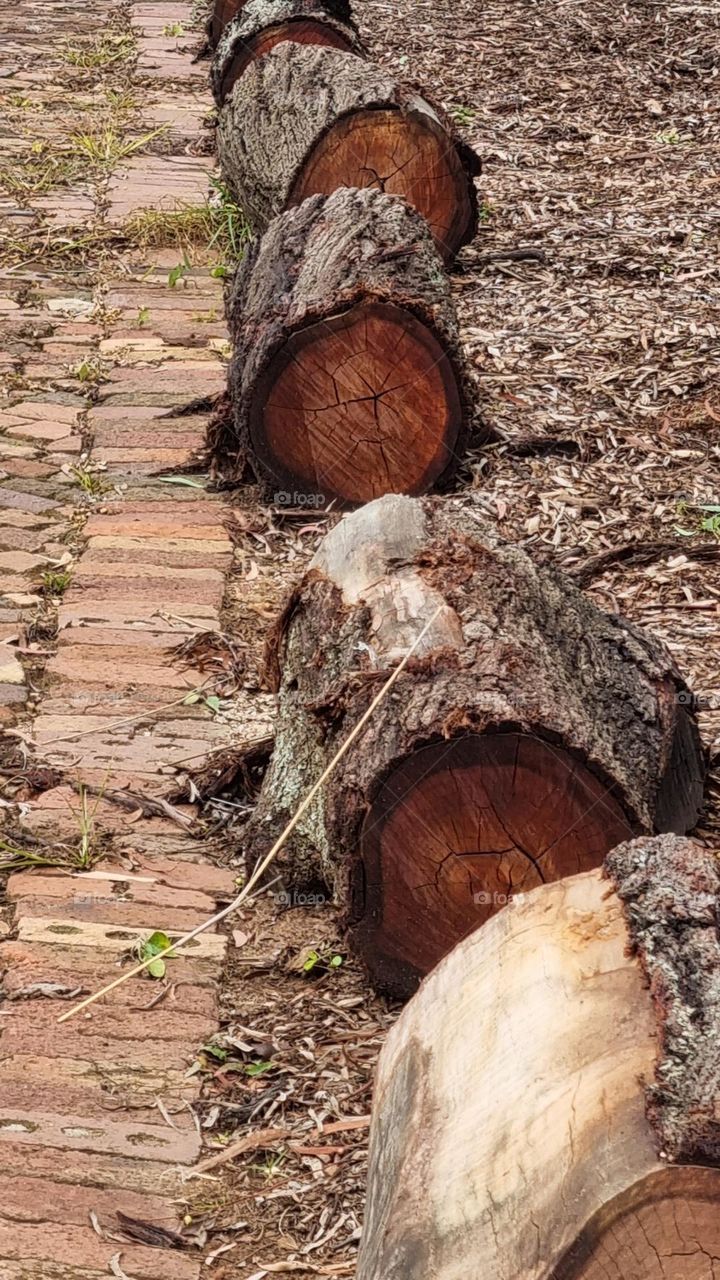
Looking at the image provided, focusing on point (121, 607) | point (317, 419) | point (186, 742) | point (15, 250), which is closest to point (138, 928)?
point (186, 742)

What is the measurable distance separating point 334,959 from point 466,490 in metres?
2.02

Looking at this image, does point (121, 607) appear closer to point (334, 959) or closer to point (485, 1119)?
point (334, 959)

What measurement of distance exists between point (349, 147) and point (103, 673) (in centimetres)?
274

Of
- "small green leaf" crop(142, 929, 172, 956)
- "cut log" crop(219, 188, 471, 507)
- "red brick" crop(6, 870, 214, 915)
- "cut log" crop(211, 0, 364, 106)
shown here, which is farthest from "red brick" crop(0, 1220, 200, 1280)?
"cut log" crop(211, 0, 364, 106)

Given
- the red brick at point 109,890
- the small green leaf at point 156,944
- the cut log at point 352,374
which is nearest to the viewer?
the small green leaf at point 156,944

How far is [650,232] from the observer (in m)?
6.74

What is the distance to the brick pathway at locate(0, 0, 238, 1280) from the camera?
2801 millimetres

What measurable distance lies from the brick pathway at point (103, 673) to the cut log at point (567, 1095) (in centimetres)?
58

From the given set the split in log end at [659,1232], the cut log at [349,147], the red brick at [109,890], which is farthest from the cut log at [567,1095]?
the cut log at [349,147]

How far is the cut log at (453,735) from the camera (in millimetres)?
2912

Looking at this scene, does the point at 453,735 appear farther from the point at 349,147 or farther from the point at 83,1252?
the point at 349,147

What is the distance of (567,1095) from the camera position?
2.01 m

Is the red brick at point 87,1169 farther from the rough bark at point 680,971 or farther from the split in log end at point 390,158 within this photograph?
the split in log end at point 390,158

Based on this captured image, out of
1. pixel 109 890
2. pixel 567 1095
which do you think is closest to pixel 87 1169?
pixel 109 890
